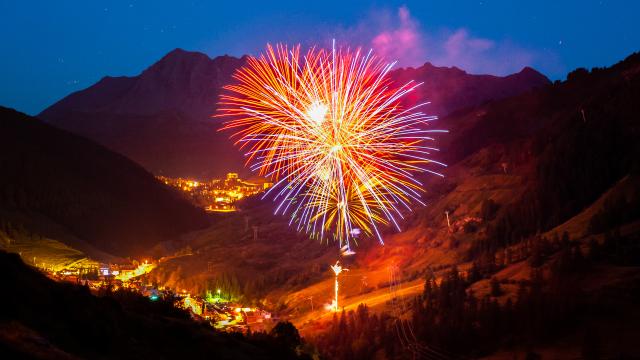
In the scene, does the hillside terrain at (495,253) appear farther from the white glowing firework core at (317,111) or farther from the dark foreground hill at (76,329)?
the dark foreground hill at (76,329)

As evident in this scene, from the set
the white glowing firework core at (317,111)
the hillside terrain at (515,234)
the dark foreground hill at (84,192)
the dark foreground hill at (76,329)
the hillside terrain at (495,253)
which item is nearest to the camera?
the dark foreground hill at (76,329)

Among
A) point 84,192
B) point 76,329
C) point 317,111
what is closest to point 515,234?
point 317,111

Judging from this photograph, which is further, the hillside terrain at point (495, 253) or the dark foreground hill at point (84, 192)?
the dark foreground hill at point (84, 192)

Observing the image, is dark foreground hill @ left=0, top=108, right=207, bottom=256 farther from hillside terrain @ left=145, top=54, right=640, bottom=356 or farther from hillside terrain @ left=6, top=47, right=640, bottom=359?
hillside terrain @ left=145, top=54, right=640, bottom=356

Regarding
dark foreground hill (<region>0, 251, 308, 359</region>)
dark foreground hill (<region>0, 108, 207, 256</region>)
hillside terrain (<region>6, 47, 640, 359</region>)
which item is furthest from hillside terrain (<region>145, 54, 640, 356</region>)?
dark foreground hill (<region>0, 251, 308, 359</region>)

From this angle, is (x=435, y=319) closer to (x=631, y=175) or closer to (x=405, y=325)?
(x=405, y=325)

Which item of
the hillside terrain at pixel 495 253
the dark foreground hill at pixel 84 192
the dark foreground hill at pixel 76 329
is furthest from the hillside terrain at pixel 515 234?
the dark foreground hill at pixel 76 329

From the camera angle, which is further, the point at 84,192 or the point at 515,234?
the point at 84,192

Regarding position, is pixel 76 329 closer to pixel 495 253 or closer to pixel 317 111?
pixel 317 111
